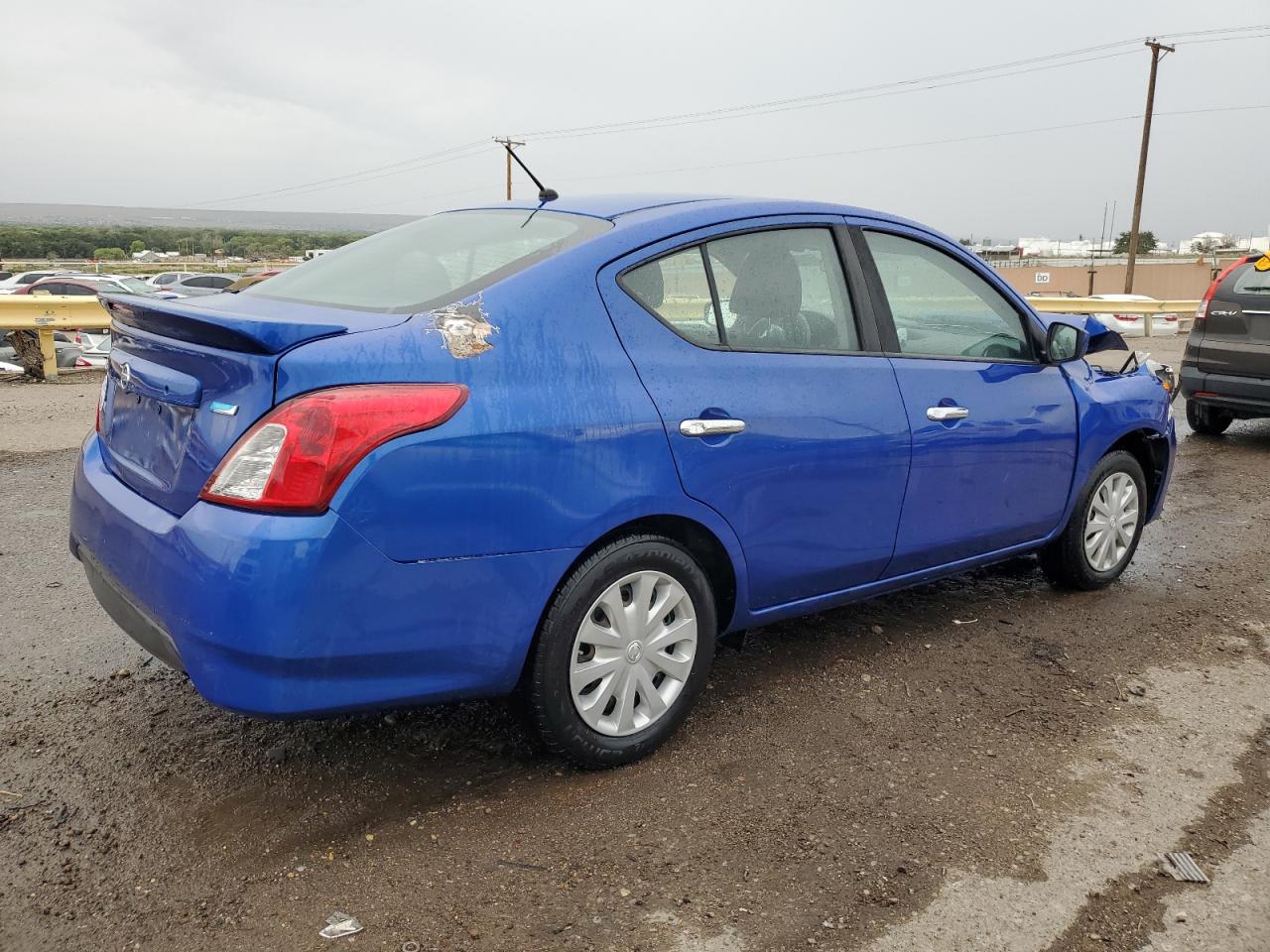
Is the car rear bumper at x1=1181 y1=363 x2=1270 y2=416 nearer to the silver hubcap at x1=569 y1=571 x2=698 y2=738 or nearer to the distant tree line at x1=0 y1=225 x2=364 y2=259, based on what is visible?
the silver hubcap at x1=569 y1=571 x2=698 y2=738

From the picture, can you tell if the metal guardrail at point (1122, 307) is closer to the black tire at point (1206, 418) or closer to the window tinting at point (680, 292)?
the black tire at point (1206, 418)

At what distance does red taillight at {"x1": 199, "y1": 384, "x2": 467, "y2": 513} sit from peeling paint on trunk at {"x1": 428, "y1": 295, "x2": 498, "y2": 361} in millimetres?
206

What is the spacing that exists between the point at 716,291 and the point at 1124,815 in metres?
1.89

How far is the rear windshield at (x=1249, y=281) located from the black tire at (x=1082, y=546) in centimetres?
471

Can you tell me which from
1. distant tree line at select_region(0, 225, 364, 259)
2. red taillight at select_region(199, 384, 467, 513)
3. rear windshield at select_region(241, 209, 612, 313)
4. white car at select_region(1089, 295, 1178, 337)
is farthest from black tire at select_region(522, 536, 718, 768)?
distant tree line at select_region(0, 225, 364, 259)

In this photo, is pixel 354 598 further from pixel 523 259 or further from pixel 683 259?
pixel 683 259

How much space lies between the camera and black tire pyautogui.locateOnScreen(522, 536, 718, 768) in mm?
2803

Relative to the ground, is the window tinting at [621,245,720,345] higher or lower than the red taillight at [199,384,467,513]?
higher

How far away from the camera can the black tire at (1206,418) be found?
9.55m

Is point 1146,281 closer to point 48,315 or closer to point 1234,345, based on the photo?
point 1234,345

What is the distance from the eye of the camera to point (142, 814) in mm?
2801

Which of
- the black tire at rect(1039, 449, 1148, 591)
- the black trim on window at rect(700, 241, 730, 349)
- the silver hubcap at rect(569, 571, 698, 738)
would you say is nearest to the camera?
the silver hubcap at rect(569, 571, 698, 738)

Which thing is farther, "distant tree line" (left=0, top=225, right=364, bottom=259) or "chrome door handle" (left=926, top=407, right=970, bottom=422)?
"distant tree line" (left=0, top=225, right=364, bottom=259)

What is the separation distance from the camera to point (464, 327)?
107 inches
